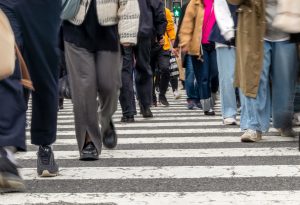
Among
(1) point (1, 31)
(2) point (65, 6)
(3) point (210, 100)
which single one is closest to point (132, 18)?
(2) point (65, 6)

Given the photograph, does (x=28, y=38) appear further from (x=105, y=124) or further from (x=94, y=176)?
(x=105, y=124)

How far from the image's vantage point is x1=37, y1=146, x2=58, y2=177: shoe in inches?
181

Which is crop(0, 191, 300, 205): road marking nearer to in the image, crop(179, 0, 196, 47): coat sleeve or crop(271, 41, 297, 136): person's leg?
crop(271, 41, 297, 136): person's leg

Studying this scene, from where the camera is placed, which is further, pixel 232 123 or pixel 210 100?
pixel 210 100

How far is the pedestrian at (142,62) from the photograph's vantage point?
30.1 feet

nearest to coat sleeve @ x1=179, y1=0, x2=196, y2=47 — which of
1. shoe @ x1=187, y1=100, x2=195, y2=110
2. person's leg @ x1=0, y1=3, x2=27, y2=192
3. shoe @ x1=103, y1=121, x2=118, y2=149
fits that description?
→ shoe @ x1=187, y1=100, x2=195, y2=110

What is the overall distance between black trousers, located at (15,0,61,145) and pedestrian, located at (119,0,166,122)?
14.8 feet

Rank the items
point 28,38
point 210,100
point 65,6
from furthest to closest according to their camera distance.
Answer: point 210,100 → point 65,6 → point 28,38

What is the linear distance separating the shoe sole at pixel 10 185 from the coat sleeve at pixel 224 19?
3075 mm

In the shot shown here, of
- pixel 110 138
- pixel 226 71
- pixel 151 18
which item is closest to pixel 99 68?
pixel 110 138

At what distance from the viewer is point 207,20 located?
9359 millimetres

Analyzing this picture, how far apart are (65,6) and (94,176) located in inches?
53.1

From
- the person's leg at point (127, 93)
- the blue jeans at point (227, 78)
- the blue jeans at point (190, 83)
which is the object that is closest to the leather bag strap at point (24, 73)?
the blue jeans at point (227, 78)

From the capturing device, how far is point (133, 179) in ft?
14.7
